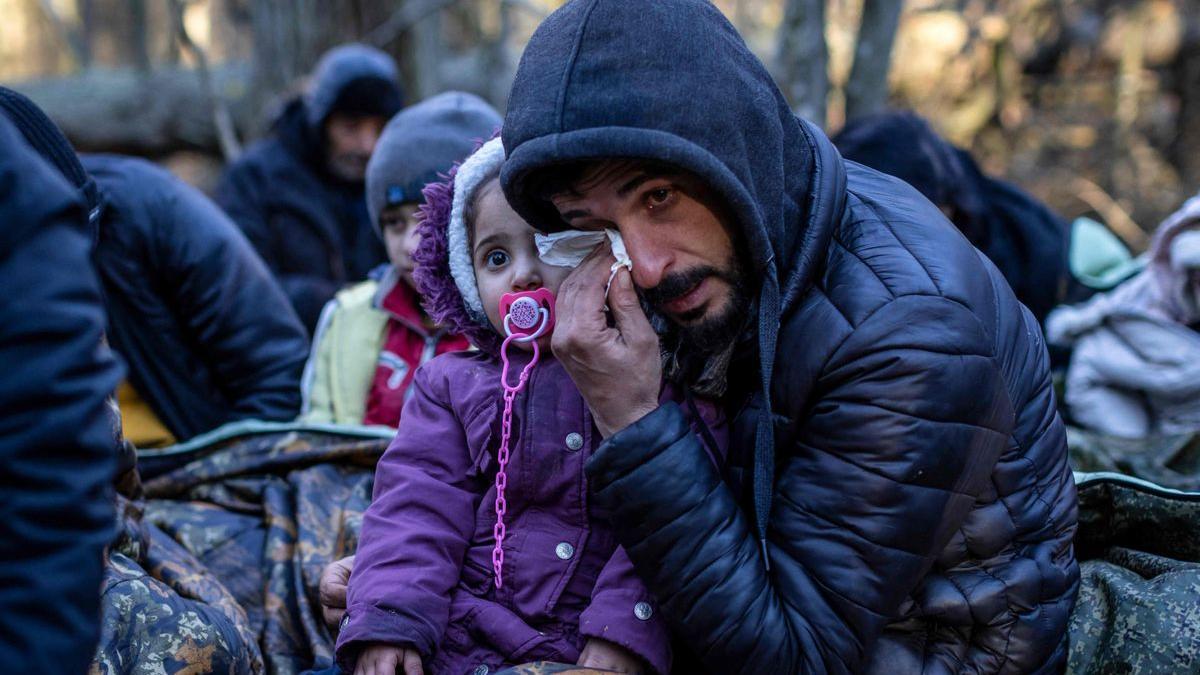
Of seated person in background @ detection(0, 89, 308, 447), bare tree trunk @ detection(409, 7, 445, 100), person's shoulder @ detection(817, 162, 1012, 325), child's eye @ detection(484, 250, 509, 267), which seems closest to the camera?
person's shoulder @ detection(817, 162, 1012, 325)

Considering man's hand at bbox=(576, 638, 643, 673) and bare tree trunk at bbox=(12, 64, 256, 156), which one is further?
bare tree trunk at bbox=(12, 64, 256, 156)

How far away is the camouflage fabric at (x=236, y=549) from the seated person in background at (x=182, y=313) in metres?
0.33

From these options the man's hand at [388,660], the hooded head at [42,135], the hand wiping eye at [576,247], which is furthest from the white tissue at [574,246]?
the hooded head at [42,135]

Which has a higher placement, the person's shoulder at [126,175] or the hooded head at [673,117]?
the hooded head at [673,117]

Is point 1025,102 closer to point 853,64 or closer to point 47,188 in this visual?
point 853,64

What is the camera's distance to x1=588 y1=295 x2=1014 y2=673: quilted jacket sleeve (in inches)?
71.1

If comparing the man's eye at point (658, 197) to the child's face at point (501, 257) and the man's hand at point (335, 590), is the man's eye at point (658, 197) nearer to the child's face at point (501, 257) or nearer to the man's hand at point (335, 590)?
the child's face at point (501, 257)

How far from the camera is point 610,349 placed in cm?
186

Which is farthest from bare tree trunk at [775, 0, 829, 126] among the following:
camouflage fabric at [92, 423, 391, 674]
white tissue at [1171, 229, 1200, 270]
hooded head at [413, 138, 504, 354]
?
hooded head at [413, 138, 504, 354]

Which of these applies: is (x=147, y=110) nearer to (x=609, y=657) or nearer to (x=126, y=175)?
(x=126, y=175)

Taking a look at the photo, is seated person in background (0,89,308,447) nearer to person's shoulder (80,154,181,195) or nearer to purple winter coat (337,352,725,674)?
person's shoulder (80,154,181,195)

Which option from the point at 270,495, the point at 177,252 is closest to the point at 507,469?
the point at 270,495

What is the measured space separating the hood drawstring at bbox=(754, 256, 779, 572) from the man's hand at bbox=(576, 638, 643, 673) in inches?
11.1

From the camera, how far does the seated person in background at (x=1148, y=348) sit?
3.65 m
